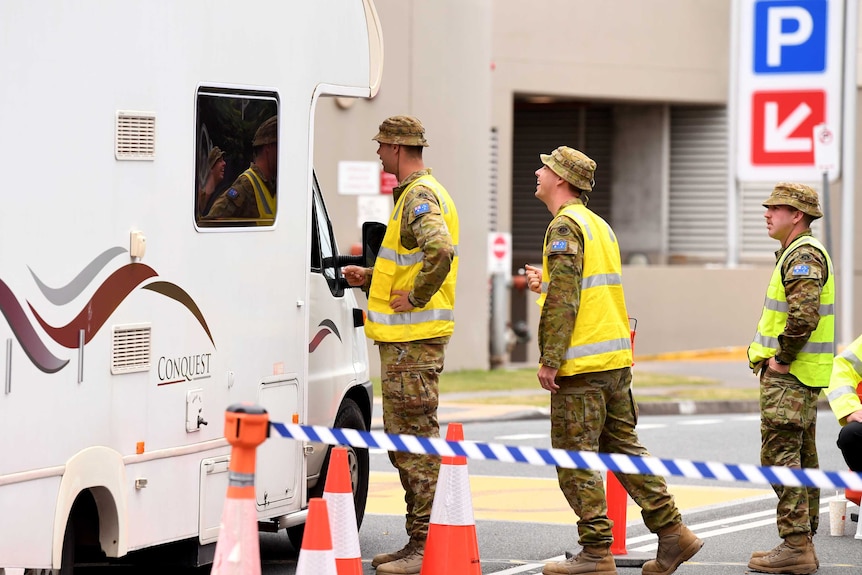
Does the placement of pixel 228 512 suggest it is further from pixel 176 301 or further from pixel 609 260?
pixel 609 260

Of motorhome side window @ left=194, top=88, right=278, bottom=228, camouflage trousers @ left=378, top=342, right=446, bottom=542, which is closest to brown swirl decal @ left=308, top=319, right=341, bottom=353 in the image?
camouflage trousers @ left=378, top=342, right=446, bottom=542

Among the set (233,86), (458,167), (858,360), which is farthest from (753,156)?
(233,86)

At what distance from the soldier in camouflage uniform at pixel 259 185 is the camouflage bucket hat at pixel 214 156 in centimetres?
16

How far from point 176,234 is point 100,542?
1.37m

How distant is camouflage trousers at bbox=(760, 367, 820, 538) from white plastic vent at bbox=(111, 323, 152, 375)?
330 centimetres

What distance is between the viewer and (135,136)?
647 cm

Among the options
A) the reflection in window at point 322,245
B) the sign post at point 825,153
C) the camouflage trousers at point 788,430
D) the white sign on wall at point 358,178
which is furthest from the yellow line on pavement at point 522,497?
the sign post at point 825,153

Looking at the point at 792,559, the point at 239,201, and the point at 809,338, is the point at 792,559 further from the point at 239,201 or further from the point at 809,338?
the point at 239,201

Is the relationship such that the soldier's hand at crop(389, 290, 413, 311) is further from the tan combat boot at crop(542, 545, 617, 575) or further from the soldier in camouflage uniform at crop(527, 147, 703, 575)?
the tan combat boot at crop(542, 545, 617, 575)

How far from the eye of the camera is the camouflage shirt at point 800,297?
7910 mm

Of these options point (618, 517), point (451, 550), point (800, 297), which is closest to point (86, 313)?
point (451, 550)

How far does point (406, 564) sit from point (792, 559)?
2.04 m

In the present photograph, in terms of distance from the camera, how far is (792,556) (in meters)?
8.05

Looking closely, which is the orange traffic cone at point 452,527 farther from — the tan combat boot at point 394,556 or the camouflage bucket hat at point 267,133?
the camouflage bucket hat at point 267,133
